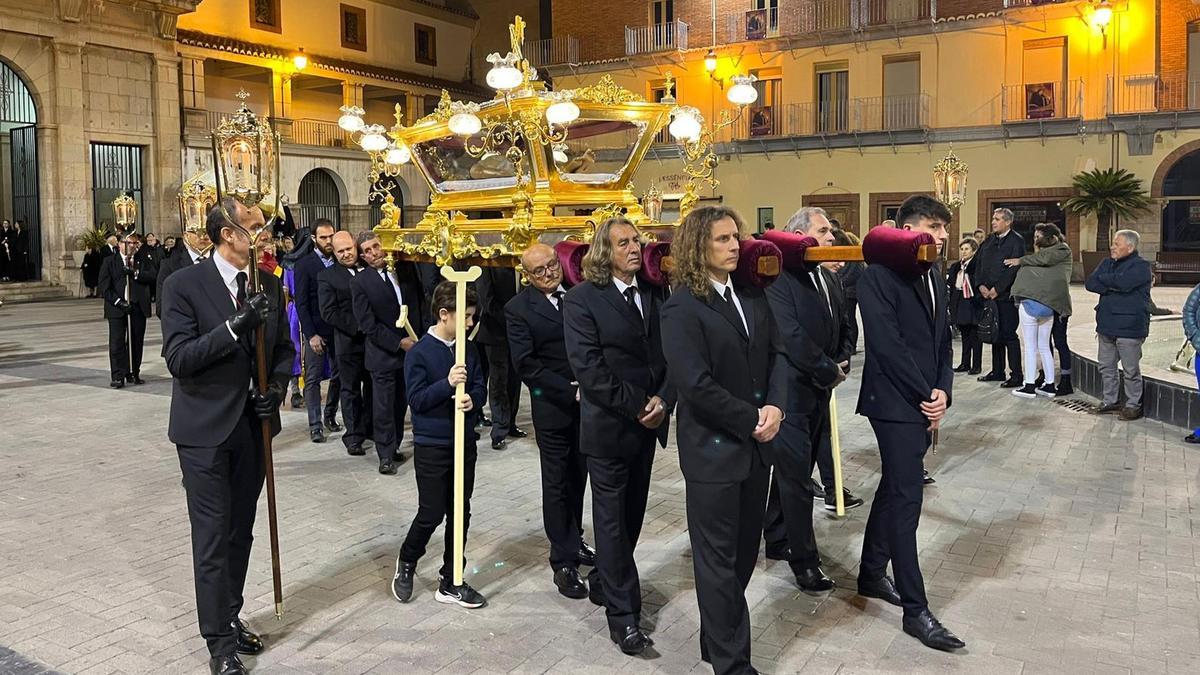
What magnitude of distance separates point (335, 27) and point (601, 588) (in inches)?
1356

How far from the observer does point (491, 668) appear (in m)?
4.14

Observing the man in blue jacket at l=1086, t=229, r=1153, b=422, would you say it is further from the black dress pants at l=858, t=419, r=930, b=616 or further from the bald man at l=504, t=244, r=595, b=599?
the bald man at l=504, t=244, r=595, b=599

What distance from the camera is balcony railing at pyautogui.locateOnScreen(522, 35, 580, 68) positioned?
35.8 metres

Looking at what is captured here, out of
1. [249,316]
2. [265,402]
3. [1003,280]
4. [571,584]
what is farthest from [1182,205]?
[249,316]

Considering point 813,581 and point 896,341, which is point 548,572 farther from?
point 896,341

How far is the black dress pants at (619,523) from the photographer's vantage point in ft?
14.3

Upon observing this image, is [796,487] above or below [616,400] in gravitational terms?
below

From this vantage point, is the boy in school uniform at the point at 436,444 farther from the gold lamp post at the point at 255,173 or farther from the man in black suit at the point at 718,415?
the man in black suit at the point at 718,415

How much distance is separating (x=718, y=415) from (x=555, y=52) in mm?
34356

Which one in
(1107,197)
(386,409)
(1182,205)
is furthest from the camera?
(1182,205)

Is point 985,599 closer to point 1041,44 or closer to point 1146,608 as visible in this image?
point 1146,608

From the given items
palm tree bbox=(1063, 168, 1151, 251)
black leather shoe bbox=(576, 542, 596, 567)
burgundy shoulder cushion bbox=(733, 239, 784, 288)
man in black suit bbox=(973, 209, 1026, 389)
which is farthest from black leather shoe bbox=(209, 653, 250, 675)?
palm tree bbox=(1063, 168, 1151, 251)

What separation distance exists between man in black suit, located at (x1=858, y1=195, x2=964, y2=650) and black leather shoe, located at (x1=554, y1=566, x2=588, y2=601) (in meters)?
1.54

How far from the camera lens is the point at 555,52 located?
1427 inches
